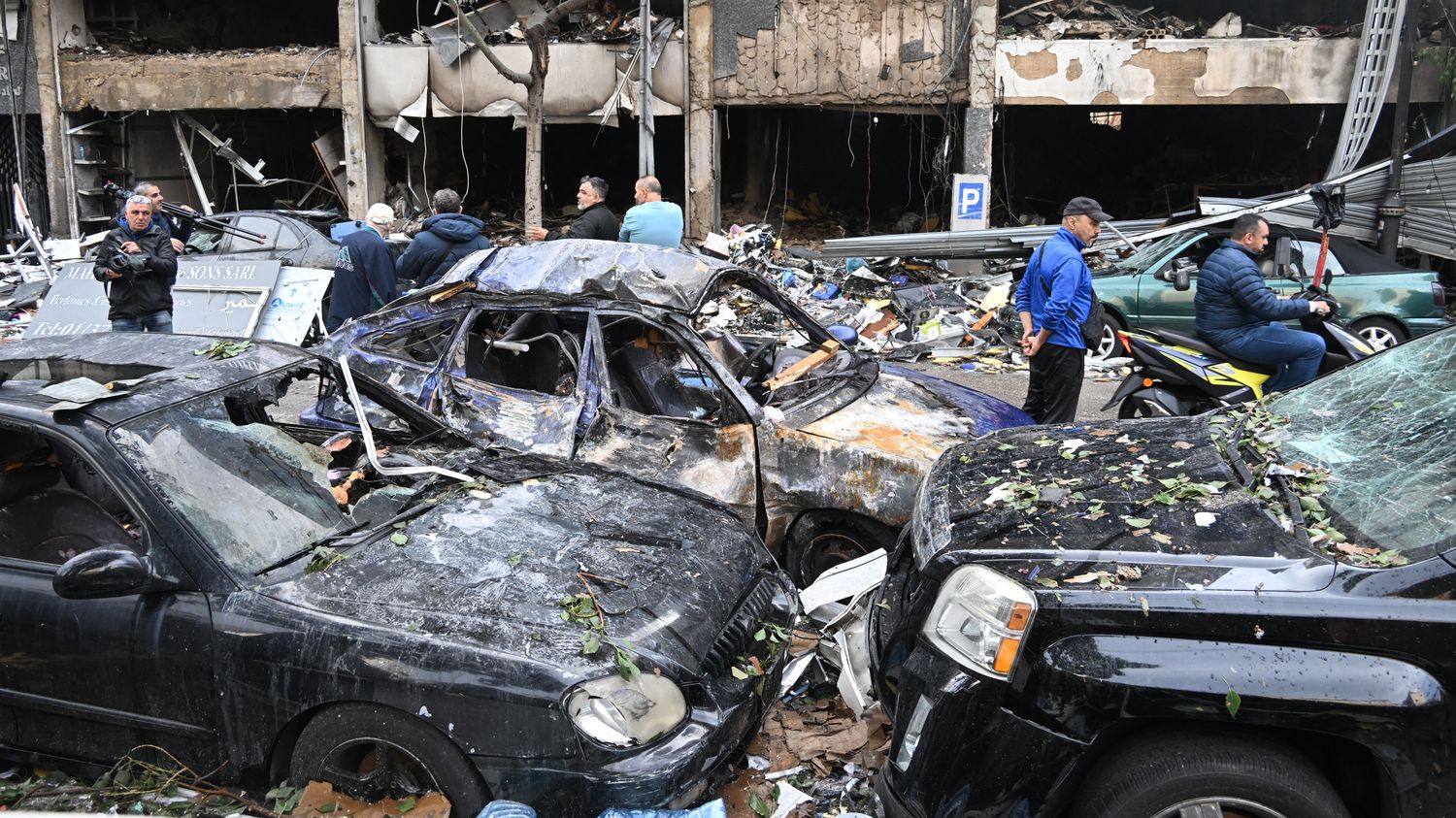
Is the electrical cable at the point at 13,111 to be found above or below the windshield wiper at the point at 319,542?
above

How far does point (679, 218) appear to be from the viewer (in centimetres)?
840

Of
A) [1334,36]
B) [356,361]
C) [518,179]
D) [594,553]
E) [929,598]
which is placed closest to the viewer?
[929,598]

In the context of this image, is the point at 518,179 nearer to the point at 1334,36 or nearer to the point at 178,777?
the point at 1334,36

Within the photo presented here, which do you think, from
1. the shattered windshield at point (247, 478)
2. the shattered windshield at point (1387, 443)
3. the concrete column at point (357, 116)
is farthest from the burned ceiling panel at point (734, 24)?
the shattered windshield at point (1387, 443)

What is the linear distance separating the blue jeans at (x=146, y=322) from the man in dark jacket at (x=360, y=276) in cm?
120

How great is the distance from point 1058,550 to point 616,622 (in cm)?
130

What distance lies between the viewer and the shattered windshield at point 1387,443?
2756 millimetres

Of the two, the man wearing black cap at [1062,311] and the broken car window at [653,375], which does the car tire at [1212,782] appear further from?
the man wearing black cap at [1062,311]

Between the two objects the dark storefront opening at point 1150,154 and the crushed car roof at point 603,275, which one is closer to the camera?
the crushed car roof at point 603,275

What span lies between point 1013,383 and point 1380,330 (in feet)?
12.0

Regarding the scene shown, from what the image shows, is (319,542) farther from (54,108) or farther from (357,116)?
(54,108)

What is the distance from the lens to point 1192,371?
21.4ft

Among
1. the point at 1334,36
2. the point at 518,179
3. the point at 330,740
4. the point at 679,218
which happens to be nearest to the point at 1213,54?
the point at 1334,36

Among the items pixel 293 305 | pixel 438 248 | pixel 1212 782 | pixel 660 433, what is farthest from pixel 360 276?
pixel 1212 782
